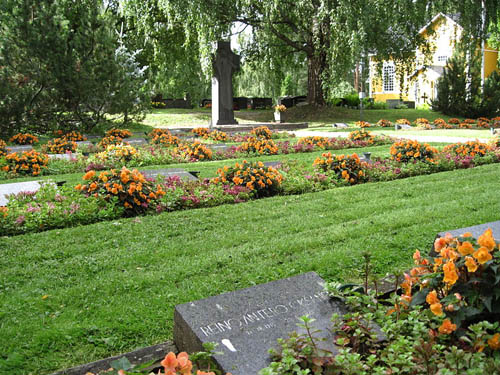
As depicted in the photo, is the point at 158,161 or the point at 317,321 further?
the point at 158,161

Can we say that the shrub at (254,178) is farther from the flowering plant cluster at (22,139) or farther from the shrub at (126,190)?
the flowering plant cluster at (22,139)

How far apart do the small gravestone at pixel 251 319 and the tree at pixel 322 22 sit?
1557 cm

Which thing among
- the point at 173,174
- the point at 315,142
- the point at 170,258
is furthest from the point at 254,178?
the point at 315,142

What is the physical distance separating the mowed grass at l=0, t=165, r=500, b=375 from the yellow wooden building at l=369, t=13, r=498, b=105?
53.6 feet

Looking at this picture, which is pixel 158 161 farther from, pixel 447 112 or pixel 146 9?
pixel 447 112

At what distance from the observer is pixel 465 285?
2457 mm

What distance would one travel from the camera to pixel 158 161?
33.4 feet

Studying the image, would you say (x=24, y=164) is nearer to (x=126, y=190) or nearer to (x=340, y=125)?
(x=126, y=190)

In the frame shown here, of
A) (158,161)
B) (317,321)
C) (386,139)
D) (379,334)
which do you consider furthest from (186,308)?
(386,139)

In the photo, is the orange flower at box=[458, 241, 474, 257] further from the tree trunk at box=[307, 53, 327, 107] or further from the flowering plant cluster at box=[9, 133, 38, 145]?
the tree trunk at box=[307, 53, 327, 107]

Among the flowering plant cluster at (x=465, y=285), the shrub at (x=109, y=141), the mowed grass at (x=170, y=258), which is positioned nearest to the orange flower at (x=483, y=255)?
the flowering plant cluster at (x=465, y=285)

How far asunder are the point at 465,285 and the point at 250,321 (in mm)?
1144

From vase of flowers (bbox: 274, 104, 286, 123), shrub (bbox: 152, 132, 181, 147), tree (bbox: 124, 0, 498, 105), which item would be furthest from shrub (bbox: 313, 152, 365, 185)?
vase of flowers (bbox: 274, 104, 286, 123)

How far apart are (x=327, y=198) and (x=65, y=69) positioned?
34.7ft
